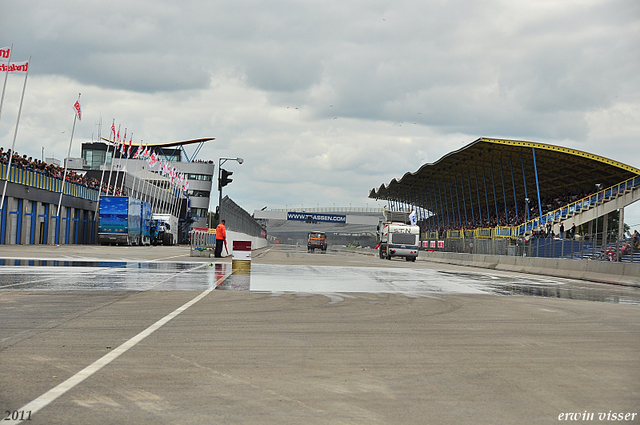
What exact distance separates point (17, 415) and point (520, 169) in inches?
2716

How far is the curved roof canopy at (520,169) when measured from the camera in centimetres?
5438

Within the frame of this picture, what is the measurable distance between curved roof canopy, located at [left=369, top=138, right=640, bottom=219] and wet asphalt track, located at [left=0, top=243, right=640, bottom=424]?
4266cm

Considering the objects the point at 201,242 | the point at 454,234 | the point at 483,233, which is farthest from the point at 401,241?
the point at 201,242

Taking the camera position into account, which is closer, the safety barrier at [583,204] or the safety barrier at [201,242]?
the safety barrier at [201,242]

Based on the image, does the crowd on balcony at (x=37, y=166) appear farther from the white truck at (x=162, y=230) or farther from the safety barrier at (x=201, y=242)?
the safety barrier at (x=201, y=242)

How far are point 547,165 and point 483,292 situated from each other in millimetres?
49789

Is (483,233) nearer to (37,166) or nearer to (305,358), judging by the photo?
(37,166)

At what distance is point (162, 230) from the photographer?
2726 inches

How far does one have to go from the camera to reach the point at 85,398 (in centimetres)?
510

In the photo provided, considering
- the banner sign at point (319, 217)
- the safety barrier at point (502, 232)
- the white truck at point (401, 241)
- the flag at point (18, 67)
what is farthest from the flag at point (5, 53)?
the banner sign at point (319, 217)

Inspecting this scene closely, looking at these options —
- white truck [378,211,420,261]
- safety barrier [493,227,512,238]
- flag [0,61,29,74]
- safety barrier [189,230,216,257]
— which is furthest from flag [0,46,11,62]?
safety barrier [493,227,512,238]

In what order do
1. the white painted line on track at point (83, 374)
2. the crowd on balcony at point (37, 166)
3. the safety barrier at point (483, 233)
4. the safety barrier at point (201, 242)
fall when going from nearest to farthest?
1. the white painted line on track at point (83, 374)
2. the safety barrier at point (201, 242)
3. the crowd on balcony at point (37, 166)
4. the safety barrier at point (483, 233)

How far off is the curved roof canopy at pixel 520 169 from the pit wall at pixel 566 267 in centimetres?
1468

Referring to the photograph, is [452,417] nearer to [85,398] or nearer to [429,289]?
[85,398]
